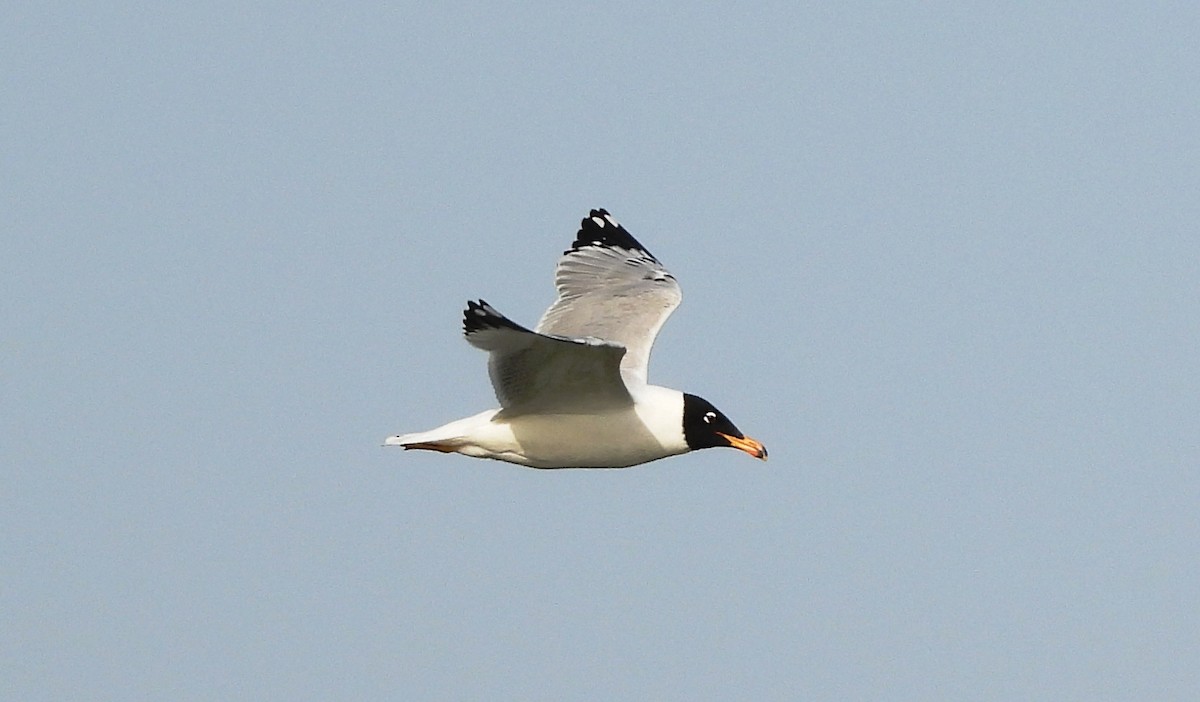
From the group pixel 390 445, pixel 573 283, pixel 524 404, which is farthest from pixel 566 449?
pixel 573 283

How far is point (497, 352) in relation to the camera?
39.0 feet

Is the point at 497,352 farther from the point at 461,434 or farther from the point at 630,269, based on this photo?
the point at 630,269

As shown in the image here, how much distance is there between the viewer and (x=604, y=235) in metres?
16.5

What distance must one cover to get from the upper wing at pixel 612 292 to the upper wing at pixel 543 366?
1.36 metres

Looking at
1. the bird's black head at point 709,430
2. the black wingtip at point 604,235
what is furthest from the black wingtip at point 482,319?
the black wingtip at point 604,235

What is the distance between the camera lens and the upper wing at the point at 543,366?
11.2 metres

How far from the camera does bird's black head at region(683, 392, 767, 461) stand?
42.2 feet

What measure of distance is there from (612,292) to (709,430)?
2.77 metres

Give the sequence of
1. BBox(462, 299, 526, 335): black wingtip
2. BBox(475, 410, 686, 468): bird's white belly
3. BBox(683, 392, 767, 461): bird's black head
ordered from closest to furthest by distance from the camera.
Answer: BBox(462, 299, 526, 335): black wingtip, BBox(475, 410, 686, 468): bird's white belly, BBox(683, 392, 767, 461): bird's black head

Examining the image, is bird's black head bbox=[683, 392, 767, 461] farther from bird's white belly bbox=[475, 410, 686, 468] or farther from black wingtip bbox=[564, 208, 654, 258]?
black wingtip bbox=[564, 208, 654, 258]

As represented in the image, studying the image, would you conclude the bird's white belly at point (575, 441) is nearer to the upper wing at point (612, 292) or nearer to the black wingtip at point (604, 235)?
the upper wing at point (612, 292)

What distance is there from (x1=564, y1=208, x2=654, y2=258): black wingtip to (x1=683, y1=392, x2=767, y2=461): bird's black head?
3511mm

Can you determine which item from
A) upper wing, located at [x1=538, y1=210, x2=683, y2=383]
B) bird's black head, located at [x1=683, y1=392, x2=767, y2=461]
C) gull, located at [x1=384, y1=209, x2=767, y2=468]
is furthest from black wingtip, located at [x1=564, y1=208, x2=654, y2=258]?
bird's black head, located at [x1=683, y1=392, x2=767, y2=461]

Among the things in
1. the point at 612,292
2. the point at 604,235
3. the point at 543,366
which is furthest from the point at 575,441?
the point at 604,235
